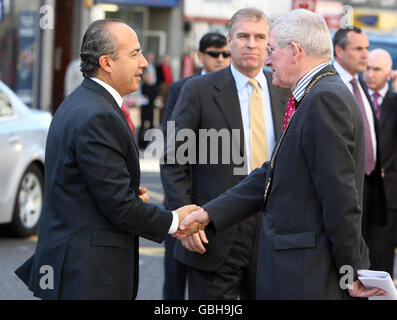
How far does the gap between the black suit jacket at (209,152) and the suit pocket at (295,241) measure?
1273mm

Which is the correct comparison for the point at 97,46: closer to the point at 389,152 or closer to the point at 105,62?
the point at 105,62

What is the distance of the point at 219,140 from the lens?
5.43 metres

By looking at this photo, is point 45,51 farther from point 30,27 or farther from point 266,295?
point 266,295

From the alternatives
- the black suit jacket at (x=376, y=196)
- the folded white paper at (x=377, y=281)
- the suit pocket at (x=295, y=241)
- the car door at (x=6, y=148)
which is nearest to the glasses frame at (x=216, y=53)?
the black suit jacket at (x=376, y=196)

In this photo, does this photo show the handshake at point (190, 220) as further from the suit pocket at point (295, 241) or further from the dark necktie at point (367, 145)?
the dark necktie at point (367, 145)

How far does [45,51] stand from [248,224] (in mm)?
19390

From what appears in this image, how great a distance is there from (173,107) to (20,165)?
290 centimetres

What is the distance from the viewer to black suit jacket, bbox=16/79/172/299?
3.97 m

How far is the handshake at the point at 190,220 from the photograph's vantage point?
15.7 feet

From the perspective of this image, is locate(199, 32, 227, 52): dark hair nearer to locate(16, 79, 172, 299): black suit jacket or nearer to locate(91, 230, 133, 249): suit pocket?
locate(16, 79, 172, 299): black suit jacket

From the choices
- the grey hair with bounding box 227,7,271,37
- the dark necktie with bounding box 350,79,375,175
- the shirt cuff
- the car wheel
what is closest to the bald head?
the dark necktie with bounding box 350,79,375,175

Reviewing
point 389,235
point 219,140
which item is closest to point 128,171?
point 219,140
